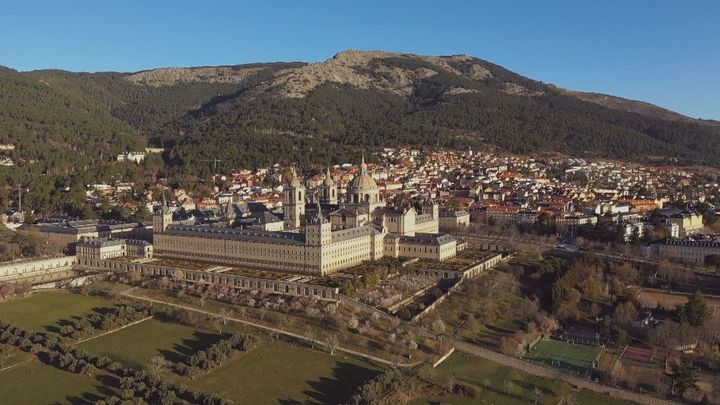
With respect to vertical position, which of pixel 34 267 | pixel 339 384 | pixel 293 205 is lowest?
pixel 339 384

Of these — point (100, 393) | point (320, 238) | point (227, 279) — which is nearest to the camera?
point (100, 393)

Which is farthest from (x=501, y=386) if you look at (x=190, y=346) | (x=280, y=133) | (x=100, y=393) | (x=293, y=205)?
(x=280, y=133)

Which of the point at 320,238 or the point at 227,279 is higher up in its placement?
the point at 320,238

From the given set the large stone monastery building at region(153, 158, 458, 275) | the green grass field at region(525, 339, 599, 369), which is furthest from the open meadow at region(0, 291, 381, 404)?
the large stone monastery building at region(153, 158, 458, 275)

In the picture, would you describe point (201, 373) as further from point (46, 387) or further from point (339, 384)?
point (46, 387)

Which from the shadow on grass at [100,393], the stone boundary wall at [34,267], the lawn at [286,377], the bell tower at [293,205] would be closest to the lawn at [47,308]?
the stone boundary wall at [34,267]

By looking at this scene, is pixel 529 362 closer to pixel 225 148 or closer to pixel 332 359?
pixel 332 359

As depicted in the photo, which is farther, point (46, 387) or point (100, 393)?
point (46, 387)

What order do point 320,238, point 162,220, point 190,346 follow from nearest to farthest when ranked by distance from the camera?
point 190,346 < point 320,238 < point 162,220
